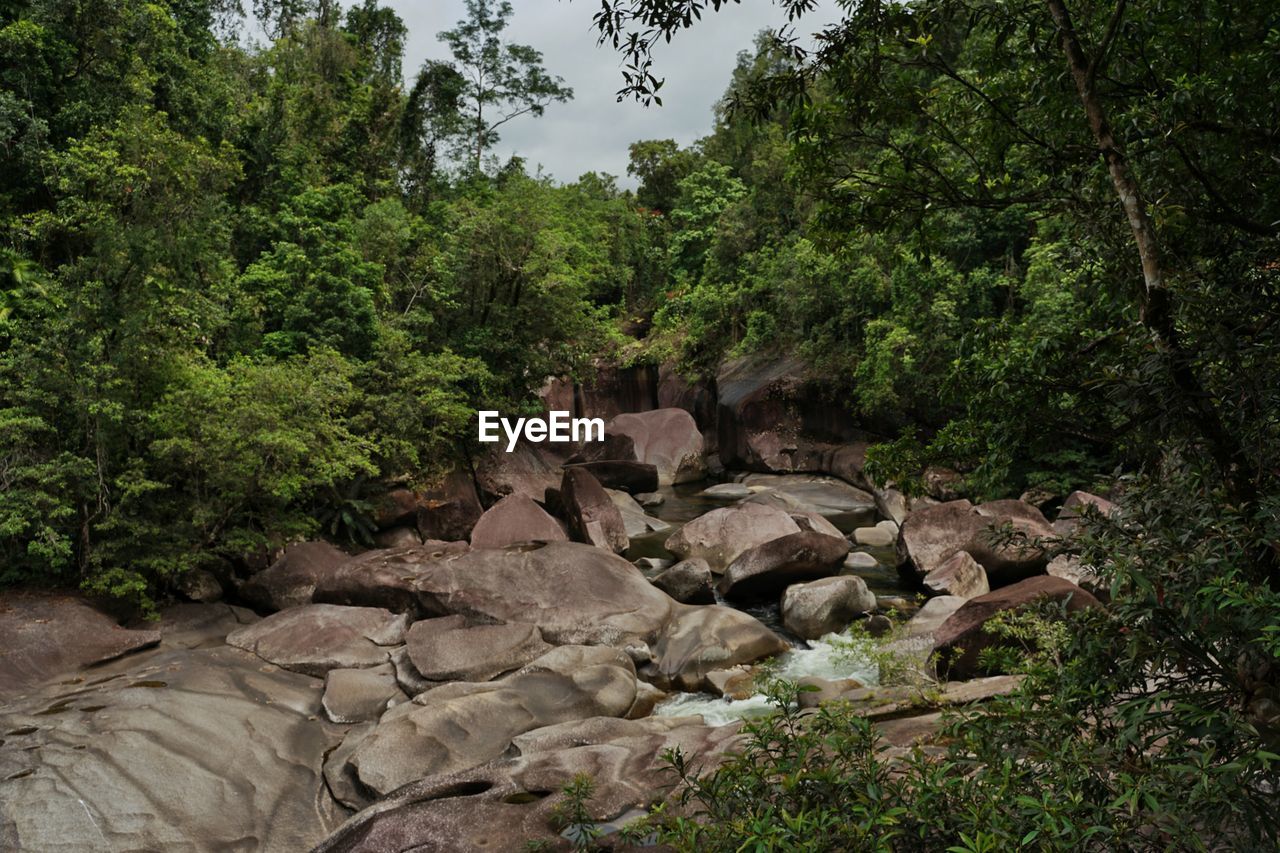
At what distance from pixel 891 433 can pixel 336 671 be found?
65.4 ft

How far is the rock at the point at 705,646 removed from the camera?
11.3 meters

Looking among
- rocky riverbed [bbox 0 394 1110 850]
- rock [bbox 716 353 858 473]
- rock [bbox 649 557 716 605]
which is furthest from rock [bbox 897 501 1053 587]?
rock [bbox 716 353 858 473]

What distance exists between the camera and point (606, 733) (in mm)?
8352

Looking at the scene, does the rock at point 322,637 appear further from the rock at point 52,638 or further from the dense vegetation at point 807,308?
the dense vegetation at point 807,308

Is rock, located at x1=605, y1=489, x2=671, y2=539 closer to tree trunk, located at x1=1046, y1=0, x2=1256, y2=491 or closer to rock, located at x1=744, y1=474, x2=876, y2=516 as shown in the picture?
rock, located at x1=744, y1=474, x2=876, y2=516

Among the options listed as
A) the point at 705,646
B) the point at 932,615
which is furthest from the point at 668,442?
the point at 705,646

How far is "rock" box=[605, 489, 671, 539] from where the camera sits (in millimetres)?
20897

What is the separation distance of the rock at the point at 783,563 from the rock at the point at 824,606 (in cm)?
80

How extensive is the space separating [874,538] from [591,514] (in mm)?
6457

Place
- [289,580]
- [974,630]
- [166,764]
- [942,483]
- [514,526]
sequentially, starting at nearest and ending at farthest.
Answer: [166,764] < [974,630] < [289,580] < [514,526] < [942,483]

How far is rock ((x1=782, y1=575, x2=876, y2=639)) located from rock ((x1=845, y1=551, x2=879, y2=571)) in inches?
134

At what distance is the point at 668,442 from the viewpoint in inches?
1126

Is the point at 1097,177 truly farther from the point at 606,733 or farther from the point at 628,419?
the point at 628,419

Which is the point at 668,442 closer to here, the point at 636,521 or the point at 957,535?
the point at 636,521
